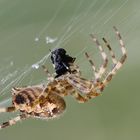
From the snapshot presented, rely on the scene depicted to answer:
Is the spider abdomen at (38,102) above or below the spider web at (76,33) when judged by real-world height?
below

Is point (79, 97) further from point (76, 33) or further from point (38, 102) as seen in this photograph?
point (76, 33)

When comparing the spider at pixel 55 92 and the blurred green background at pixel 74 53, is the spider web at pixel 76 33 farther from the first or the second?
the spider at pixel 55 92

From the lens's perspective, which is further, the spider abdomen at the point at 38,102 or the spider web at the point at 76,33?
the spider web at the point at 76,33

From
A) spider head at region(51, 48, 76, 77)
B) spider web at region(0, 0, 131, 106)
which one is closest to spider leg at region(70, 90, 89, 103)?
spider head at region(51, 48, 76, 77)

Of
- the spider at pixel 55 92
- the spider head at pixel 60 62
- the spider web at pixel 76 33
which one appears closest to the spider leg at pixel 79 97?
the spider at pixel 55 92

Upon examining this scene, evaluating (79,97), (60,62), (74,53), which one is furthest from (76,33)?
(60,62)

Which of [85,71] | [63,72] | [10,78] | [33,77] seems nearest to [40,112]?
[63,72]

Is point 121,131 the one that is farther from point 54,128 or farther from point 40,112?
point 40,112
